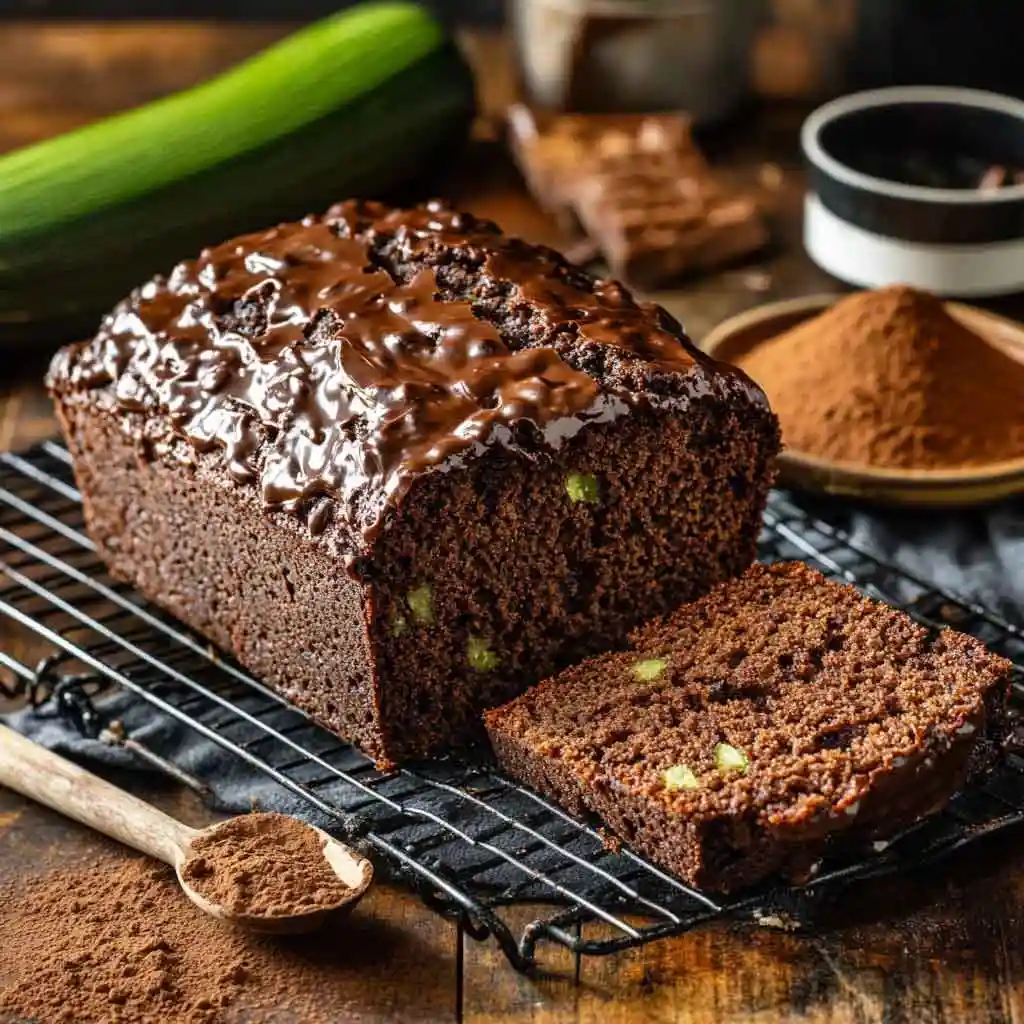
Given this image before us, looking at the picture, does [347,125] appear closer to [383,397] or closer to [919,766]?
[383,397]

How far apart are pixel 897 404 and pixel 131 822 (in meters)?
2.09

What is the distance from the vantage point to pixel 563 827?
3182 mm

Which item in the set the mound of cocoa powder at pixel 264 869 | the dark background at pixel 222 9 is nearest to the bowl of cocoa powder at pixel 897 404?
the mound of cocoa powder at pixel 264 869

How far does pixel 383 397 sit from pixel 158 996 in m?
1.12

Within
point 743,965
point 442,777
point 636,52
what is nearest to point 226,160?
point 636,52

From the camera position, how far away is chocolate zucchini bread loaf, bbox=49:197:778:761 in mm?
3215

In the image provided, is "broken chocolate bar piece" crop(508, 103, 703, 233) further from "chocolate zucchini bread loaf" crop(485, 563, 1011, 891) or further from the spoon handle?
the spoon handle

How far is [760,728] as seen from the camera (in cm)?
313

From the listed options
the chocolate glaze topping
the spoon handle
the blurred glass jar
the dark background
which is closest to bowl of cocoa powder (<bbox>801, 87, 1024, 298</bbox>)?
the blurred glass jar

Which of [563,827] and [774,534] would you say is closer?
[563,827]

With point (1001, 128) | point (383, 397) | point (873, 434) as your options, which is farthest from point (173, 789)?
point (1001, 128)

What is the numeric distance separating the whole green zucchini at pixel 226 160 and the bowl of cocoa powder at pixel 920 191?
136 cm

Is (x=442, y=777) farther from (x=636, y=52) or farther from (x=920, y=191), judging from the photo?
(x=636, y=52)

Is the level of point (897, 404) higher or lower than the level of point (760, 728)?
lower
